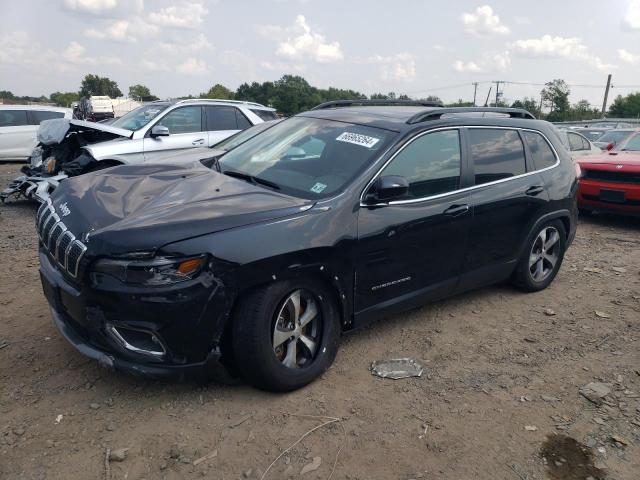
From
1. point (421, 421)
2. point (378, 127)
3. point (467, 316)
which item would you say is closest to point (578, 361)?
point (467, 316)

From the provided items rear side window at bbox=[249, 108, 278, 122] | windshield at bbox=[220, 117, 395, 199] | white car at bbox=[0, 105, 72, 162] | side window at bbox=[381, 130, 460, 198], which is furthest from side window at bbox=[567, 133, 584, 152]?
white car at bbox=[0, 105, 72, 162]

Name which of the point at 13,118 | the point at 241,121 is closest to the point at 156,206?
the point at 241,121

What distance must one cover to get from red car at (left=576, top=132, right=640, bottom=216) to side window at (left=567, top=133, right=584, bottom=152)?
1524 mm

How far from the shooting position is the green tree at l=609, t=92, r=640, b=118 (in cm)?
5644

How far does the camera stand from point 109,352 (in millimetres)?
2916

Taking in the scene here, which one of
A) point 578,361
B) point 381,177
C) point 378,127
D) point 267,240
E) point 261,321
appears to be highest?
point 378,127

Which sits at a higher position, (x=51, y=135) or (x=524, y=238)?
(x=51, y=135)

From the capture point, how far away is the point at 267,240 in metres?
2.99

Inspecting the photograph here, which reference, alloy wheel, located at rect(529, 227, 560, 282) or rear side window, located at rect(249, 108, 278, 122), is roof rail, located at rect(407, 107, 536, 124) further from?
rear side window, located at rect(249, 108, 278, 122)

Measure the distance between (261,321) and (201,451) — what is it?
727mm

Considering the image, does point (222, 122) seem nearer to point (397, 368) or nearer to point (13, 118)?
point (397, 368)

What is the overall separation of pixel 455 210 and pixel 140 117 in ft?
19.9

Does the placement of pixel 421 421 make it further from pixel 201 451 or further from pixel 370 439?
pixel 201 451

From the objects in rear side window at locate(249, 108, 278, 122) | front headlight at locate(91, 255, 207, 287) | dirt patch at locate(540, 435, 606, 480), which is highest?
rear side window at locate(249, 108, 278, 122)
